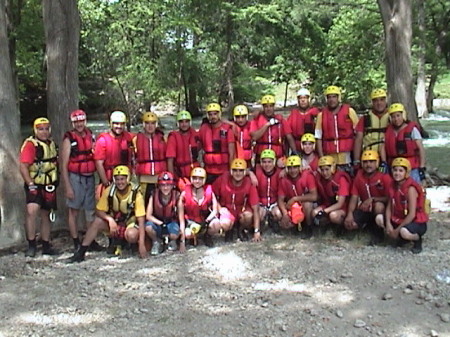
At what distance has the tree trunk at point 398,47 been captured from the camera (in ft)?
36.2

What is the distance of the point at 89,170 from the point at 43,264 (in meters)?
1.35

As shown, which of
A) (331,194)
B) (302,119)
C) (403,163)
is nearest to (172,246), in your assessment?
(331,194)

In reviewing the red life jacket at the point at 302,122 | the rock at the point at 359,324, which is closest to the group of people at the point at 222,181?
the red life jacket at the point at 302,122

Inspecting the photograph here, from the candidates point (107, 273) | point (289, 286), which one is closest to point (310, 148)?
point (289, 286)

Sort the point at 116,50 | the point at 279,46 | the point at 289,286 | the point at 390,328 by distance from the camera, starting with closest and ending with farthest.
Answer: the point at 390,328 < the point at 289,286 < the point at 116,50 < the point at 279,46

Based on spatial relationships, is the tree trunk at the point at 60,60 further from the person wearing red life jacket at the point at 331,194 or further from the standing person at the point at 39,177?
the person wearing red life jacket at the point at 331,194

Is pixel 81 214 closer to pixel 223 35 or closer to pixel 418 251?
pixel 418 251

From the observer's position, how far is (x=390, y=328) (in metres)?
4.63

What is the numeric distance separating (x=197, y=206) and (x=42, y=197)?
204 cm

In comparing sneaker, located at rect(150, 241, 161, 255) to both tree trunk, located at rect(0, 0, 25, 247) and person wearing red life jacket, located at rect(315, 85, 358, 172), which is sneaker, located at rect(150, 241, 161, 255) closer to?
tree trunk, located at rect(0, 0, 25, 247)

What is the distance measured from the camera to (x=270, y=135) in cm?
822

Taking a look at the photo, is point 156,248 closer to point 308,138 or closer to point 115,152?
point 115,152

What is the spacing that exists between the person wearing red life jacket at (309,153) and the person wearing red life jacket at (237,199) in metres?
0.90

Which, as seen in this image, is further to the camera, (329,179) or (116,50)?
(116,50)
